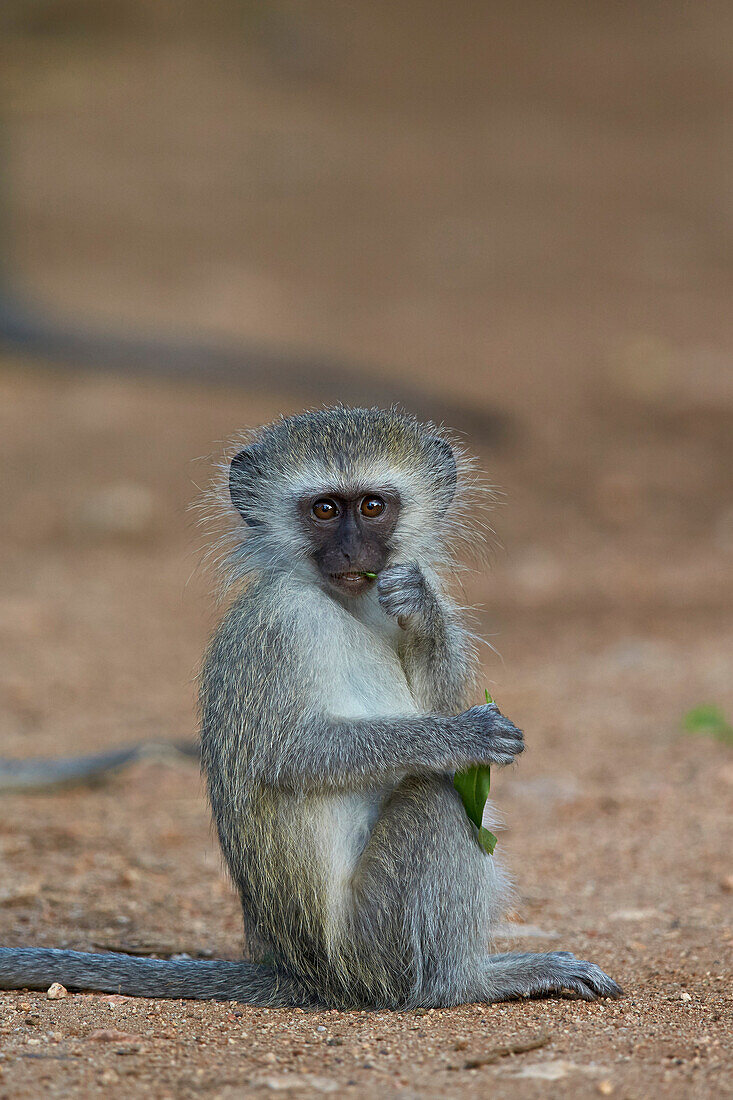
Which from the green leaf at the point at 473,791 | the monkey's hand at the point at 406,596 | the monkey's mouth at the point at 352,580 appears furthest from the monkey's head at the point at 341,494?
the green leaf at the point at 473,791

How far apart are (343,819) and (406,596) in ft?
2.53

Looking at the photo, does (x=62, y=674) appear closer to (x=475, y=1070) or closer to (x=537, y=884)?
(x=537, y=884)

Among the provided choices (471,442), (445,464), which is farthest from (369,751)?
(471,442)

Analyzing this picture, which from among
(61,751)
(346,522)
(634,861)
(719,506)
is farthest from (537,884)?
(719,506)

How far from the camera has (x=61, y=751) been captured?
7938mm

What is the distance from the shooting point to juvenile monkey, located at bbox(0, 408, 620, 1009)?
14.1 ft

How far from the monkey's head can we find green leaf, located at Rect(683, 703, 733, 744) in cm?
324

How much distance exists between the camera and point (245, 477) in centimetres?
507

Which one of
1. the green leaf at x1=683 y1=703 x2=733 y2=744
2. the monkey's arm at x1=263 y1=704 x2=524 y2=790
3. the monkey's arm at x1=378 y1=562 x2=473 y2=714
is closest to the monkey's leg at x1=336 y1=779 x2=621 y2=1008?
the monkey's arm at x1=263 y1=704 x2=524 y2=790

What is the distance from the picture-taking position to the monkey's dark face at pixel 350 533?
4660mm

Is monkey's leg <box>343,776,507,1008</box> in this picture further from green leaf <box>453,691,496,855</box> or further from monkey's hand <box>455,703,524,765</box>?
monkey's hand <box>455,703,524,765</box>

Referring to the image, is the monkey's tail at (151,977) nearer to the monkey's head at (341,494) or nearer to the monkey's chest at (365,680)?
the monkey's chest at (365,680)

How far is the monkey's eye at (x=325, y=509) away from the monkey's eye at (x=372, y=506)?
110 mm

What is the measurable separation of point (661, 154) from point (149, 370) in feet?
40.3
